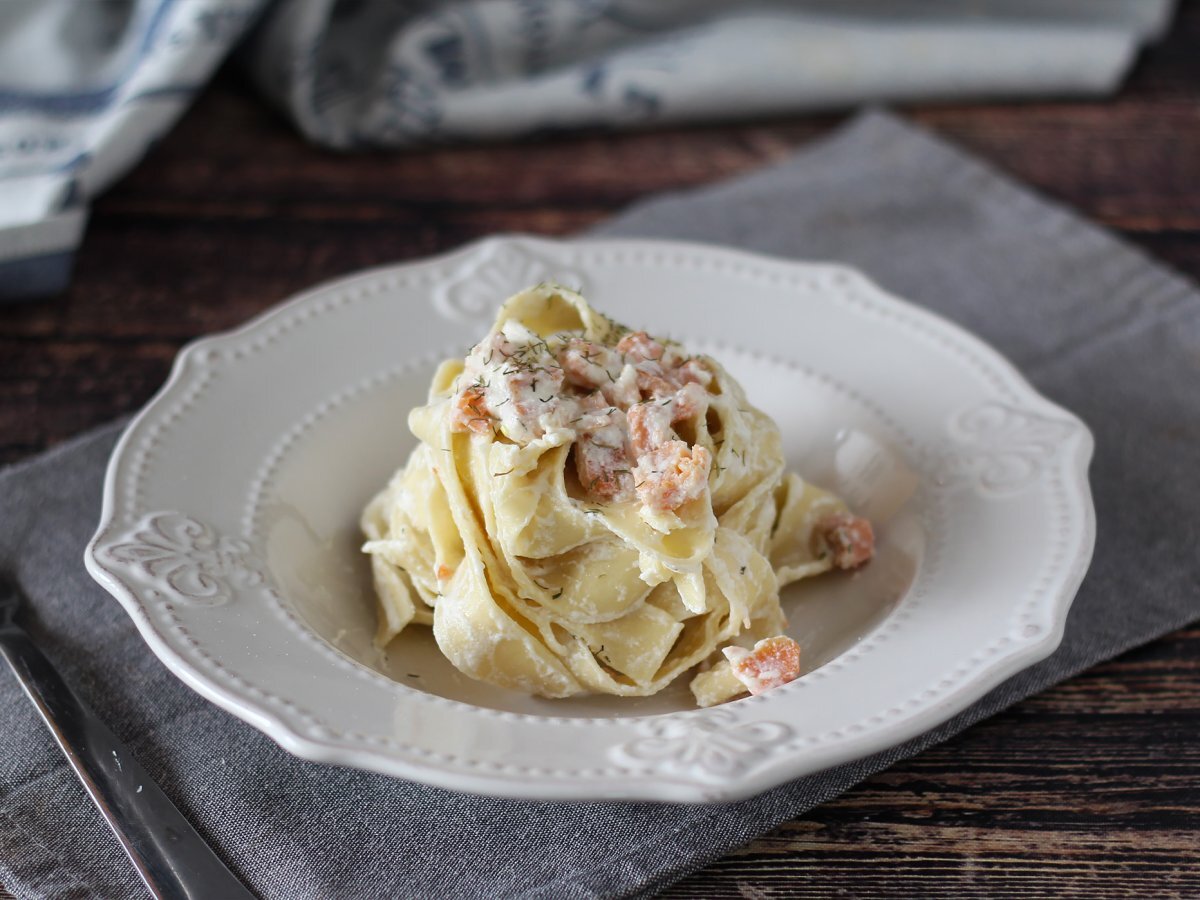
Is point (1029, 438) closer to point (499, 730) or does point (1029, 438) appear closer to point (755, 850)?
point (755, 850)

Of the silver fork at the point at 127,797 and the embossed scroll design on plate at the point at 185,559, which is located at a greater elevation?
the embossed scroll design on plate at the point at 185,559

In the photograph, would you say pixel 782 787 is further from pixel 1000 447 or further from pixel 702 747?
pixel 1000 447

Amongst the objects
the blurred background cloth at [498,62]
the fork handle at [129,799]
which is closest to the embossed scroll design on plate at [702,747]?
the fork handle at [129,799]

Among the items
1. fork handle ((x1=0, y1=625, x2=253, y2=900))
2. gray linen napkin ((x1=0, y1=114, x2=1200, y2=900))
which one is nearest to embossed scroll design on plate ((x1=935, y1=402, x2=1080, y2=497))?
gray linen napkin ((x1=0, y1=114, x2=1200, y2=900))

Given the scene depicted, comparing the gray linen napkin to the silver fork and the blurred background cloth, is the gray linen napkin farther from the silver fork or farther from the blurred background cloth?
the blurred background cloth

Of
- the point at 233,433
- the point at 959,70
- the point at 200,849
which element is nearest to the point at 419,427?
the point at 233,433

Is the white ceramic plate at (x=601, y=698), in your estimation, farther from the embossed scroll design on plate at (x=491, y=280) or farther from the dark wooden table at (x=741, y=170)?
the dark wooden table at (x=741, y=170)

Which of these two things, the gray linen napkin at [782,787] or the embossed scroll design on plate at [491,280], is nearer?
the gray linen napkin at [782,787]
